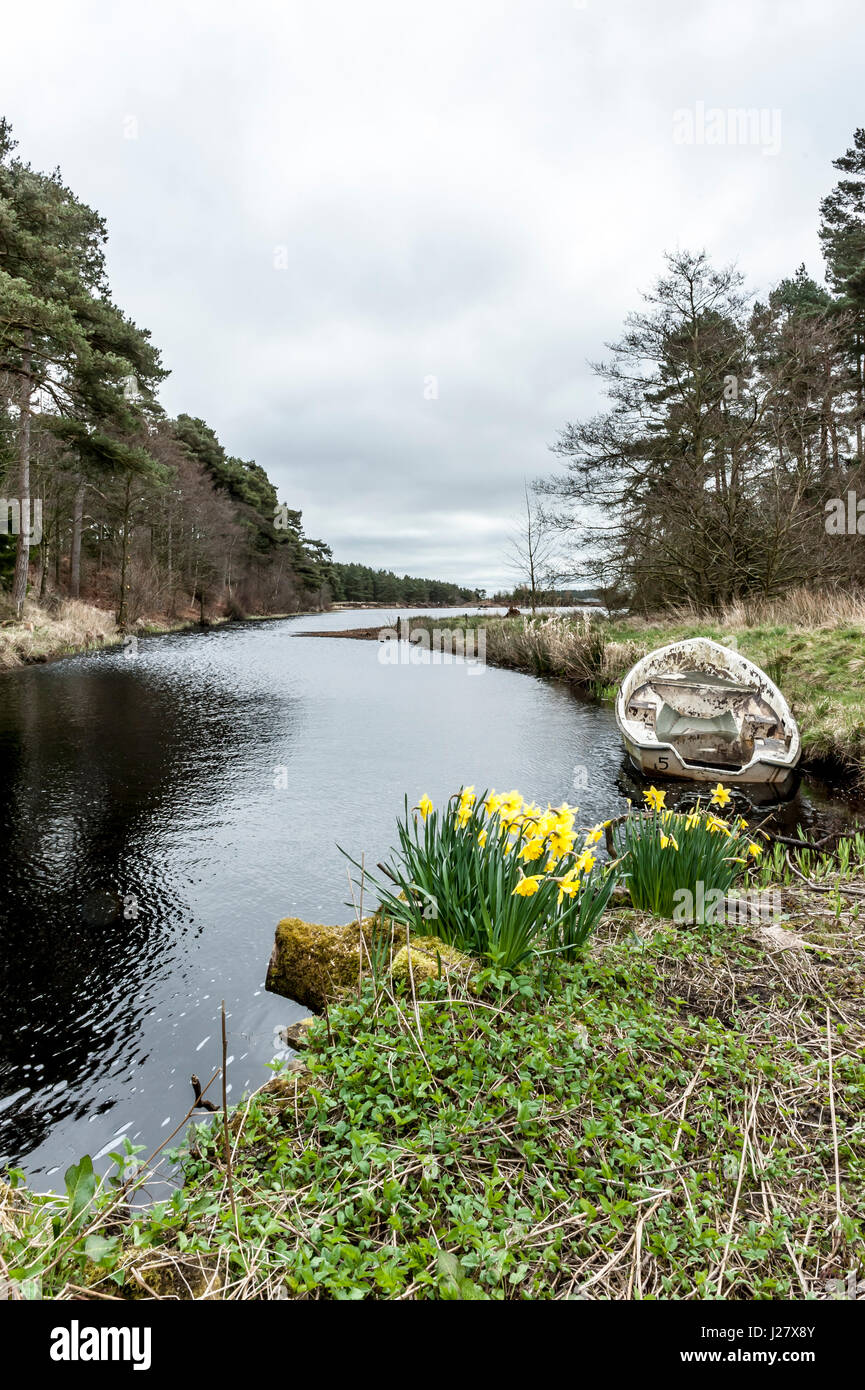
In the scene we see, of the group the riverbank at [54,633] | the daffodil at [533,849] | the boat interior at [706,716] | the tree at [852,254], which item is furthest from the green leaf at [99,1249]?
the tree at [852,254]

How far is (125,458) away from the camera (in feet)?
55.5

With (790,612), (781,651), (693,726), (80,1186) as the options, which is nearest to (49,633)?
(693,726)

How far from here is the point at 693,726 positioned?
26.6ft

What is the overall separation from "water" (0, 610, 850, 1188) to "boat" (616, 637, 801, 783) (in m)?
0.52

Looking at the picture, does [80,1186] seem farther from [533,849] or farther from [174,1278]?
[533,849]

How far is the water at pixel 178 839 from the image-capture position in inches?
106

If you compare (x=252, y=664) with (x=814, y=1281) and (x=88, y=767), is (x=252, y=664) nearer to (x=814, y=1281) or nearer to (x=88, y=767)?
(x=88, y=767)

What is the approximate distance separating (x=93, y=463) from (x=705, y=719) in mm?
16684

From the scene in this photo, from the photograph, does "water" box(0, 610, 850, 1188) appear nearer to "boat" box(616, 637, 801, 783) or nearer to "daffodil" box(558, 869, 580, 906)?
"boat" box(616, 637, 801, 783)

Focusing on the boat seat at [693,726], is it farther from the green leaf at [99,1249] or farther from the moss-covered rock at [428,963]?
the green leaf at [99,1249]

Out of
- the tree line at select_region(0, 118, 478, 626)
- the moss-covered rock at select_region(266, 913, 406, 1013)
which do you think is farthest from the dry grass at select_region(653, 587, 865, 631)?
the tree line at select_region(0, 118, 478, 626)

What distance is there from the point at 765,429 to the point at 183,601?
30139mm

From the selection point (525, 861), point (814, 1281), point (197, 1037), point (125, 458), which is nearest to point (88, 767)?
point (197, 1037)

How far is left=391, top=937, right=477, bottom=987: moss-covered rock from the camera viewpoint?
2336 millimetres
